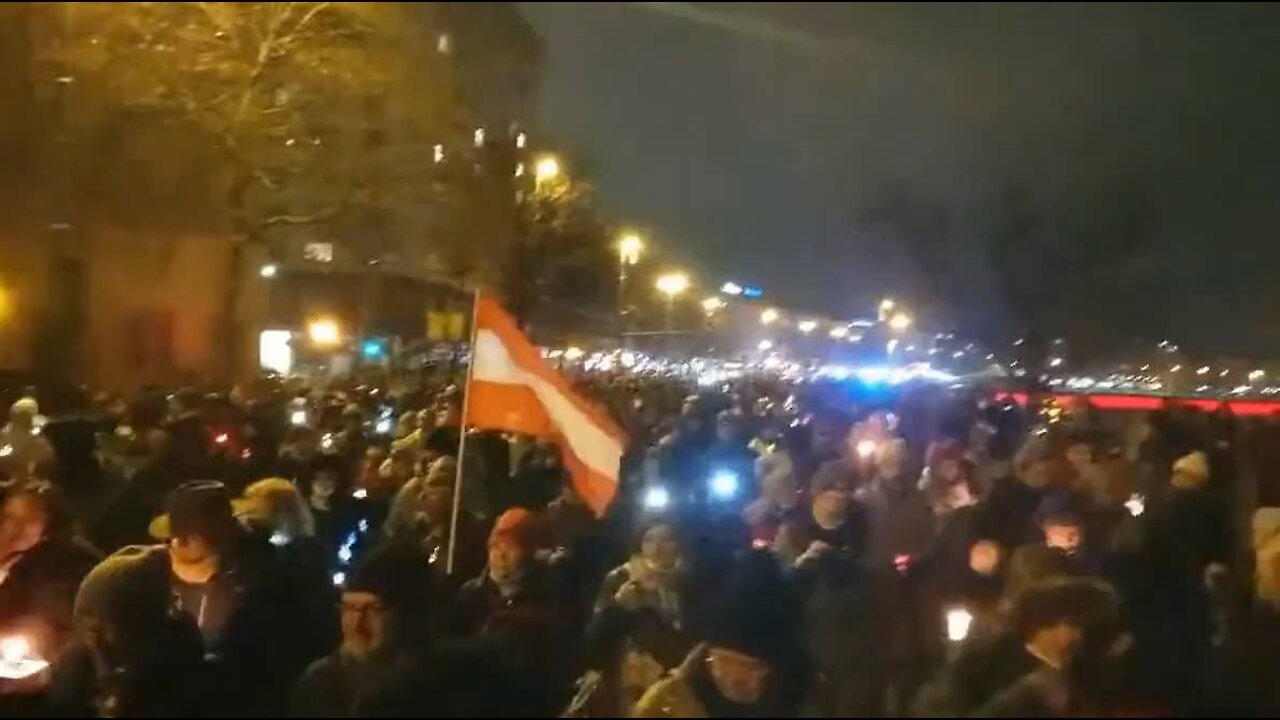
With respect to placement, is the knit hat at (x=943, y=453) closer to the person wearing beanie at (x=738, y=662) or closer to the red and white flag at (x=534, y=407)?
the red and white flag at (x=534, y=407)

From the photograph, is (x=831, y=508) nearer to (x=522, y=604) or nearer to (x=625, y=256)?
(x=522, y=604)

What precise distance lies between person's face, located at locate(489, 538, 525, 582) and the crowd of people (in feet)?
0.04

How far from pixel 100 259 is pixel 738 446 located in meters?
9.84

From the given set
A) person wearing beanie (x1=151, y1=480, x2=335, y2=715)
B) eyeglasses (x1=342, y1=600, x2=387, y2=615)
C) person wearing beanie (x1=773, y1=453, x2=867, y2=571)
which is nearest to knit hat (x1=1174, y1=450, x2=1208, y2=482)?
person wearing beanie (x1=773, y1=453, x2=867, y2=571)

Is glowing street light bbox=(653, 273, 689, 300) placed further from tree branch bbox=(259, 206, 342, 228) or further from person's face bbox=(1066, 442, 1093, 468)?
person's face bbox=(1066, 442, 1093, 468)

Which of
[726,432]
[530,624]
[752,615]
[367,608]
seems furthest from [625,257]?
[367,608]

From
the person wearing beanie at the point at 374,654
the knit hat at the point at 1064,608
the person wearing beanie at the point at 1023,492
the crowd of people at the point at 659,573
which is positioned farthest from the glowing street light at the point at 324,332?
the knit hat at the point at 1064,608

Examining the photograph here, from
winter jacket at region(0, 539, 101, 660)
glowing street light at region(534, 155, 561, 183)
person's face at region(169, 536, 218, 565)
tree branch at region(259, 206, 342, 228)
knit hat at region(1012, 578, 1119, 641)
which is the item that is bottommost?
winter jacket at region(0, 539, 101, 660)

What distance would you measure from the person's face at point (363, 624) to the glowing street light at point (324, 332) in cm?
2127

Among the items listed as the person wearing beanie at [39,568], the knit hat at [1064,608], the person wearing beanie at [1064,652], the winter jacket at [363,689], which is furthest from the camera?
the person wearing beanie at [39,568]

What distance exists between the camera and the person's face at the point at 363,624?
5410mm

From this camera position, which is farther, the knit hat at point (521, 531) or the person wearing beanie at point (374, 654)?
the knit hat at point (521, 531)

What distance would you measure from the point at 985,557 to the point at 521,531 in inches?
71.1

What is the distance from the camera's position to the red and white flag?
6.98 meters
